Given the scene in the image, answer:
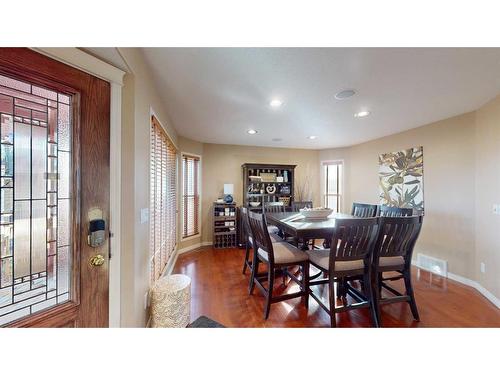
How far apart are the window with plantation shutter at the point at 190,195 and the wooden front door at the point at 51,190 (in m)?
2.63

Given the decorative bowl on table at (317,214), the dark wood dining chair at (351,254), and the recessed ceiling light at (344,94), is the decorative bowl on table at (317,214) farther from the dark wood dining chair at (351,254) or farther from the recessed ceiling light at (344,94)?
the recessed ceiling light at (344,94)

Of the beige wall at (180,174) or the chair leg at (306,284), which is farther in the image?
the beige wall at (180,174)

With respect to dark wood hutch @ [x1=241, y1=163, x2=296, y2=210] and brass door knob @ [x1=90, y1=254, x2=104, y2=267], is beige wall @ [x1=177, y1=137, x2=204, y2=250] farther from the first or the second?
brass door knob @ [x1=90, y1=254, x2=104, y2=267]

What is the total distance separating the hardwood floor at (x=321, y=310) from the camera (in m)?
1.71

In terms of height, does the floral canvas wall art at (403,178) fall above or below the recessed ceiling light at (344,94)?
below

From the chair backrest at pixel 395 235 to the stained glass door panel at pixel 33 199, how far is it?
229 cm

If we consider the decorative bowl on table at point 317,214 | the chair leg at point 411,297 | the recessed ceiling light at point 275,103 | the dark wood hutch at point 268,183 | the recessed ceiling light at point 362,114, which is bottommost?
the chair leg at point 411,297

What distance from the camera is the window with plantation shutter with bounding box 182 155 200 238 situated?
12.2ft

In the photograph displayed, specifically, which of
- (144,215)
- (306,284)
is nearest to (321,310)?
(306,284)

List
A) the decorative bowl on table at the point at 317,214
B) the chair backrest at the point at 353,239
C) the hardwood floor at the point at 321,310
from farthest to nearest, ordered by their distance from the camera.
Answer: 1. the decorative bowl on table at the point at 317,214
2. the hardwood floor at the point at 321,310
3. the chair backrest at the point at 353,239

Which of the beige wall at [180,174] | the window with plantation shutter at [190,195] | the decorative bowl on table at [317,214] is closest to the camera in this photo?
the decorative bowl on table at [317,214]

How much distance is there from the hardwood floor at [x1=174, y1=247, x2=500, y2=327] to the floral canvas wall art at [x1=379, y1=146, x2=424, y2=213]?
1.23 m

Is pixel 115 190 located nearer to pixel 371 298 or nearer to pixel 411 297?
pixel 371 298

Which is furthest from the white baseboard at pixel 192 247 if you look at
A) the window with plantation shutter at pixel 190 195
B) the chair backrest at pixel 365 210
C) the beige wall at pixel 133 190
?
the chair backrest at pixel 365 210
